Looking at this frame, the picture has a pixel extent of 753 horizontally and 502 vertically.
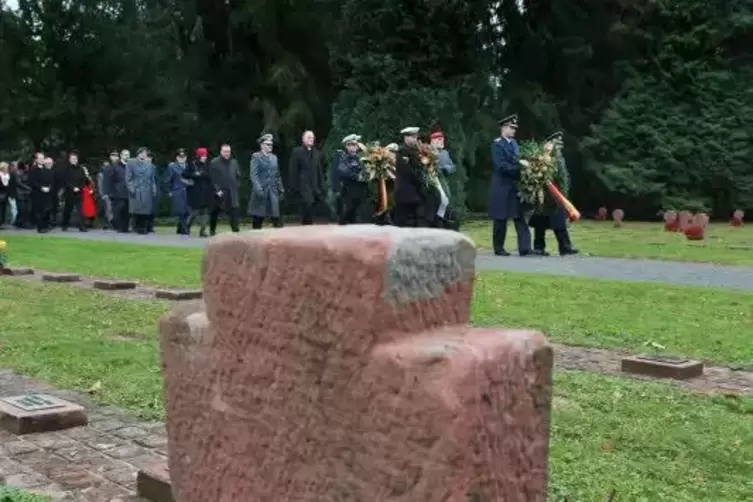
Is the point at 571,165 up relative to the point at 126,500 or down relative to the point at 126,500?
up

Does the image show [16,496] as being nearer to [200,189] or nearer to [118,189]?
[200,189]

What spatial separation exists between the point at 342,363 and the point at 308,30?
95.8 ft

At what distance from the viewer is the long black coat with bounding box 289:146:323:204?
1908 cm

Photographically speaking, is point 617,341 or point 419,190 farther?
point 419,190

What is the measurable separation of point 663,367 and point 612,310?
291 cm

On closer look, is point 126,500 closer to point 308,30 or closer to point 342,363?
point 342,363

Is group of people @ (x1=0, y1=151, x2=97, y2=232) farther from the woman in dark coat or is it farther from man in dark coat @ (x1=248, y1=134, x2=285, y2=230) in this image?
man in dark coat @ (x1=248, y1=134, x2=285, y2=230)

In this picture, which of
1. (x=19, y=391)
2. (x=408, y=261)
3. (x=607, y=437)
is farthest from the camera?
(x=19, y=391)

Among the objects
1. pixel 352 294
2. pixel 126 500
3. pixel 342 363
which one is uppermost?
pixel 352 294

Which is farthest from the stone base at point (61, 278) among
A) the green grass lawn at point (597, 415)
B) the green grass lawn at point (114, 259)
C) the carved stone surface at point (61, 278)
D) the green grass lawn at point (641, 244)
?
the green grass lawn at point (597, 415)

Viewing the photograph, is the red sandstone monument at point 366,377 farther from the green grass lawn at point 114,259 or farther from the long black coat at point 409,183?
the long black coat at point 409,183

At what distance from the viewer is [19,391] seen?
→ 20.8 feet

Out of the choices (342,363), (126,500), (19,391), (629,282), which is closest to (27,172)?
(629,282)

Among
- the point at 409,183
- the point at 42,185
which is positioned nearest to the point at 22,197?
the point at 42,185
